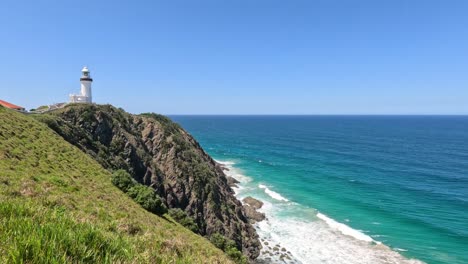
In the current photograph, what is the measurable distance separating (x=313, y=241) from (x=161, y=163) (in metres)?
29.8

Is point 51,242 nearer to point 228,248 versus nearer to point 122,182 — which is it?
point 122,182

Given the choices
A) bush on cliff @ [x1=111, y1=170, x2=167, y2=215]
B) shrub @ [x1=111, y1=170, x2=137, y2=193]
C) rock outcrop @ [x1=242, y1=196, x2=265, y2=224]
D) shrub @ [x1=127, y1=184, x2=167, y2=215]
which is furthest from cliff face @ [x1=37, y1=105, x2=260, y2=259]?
shrub @ [x1=127, y1=184, x2=167, y2=215]

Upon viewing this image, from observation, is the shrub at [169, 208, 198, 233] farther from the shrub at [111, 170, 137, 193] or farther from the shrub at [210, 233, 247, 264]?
the shrub at [111, 170, 137, 193]

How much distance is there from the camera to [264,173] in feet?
291

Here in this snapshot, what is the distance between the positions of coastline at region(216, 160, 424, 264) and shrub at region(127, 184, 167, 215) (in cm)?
2046

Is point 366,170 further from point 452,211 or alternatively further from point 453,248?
point 453,248

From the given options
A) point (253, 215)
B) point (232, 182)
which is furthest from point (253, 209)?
point (232, 182)

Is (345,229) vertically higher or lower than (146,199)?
lower

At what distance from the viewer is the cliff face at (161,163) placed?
4403cm

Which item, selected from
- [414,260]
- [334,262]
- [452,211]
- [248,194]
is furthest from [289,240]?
[452,211]

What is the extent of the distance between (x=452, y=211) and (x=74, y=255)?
67003 mm

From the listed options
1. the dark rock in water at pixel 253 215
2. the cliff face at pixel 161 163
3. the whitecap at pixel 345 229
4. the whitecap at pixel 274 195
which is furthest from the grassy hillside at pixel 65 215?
the whitecap at pixel 274 195

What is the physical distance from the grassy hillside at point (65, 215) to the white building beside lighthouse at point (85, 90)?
69.3ft

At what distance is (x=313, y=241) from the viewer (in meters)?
46.8
